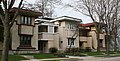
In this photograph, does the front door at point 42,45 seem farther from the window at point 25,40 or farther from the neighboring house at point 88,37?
the neighboring house at point 88,37

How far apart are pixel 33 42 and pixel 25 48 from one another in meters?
2.37

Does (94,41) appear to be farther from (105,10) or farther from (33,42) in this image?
(33,42)

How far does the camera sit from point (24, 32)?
36.5 m

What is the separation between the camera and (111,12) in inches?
1666

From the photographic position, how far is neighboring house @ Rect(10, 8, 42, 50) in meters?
35.4

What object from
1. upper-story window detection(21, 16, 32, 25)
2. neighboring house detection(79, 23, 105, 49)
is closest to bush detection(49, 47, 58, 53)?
upper-story window detection(21, 16, 32, 25)

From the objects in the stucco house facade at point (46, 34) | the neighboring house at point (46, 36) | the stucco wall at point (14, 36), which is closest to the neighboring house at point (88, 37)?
the stucco house facade at point (46, 34)

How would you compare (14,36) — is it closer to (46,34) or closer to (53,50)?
(46,34)

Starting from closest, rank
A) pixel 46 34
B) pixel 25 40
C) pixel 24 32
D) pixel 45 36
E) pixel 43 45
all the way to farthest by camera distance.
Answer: pixel 24 32, pixel 25 40, pixel 45 36, pixel 46 34, pixel 43 45

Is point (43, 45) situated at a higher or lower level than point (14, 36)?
lower

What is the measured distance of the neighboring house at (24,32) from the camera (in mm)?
35375

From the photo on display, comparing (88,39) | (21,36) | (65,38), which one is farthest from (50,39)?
(88,39)

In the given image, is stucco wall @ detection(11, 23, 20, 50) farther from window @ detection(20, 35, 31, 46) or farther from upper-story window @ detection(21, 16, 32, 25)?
upper-story window @ detection(21, 16, 32, 25)

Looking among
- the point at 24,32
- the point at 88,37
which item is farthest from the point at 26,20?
the point at 88,37
